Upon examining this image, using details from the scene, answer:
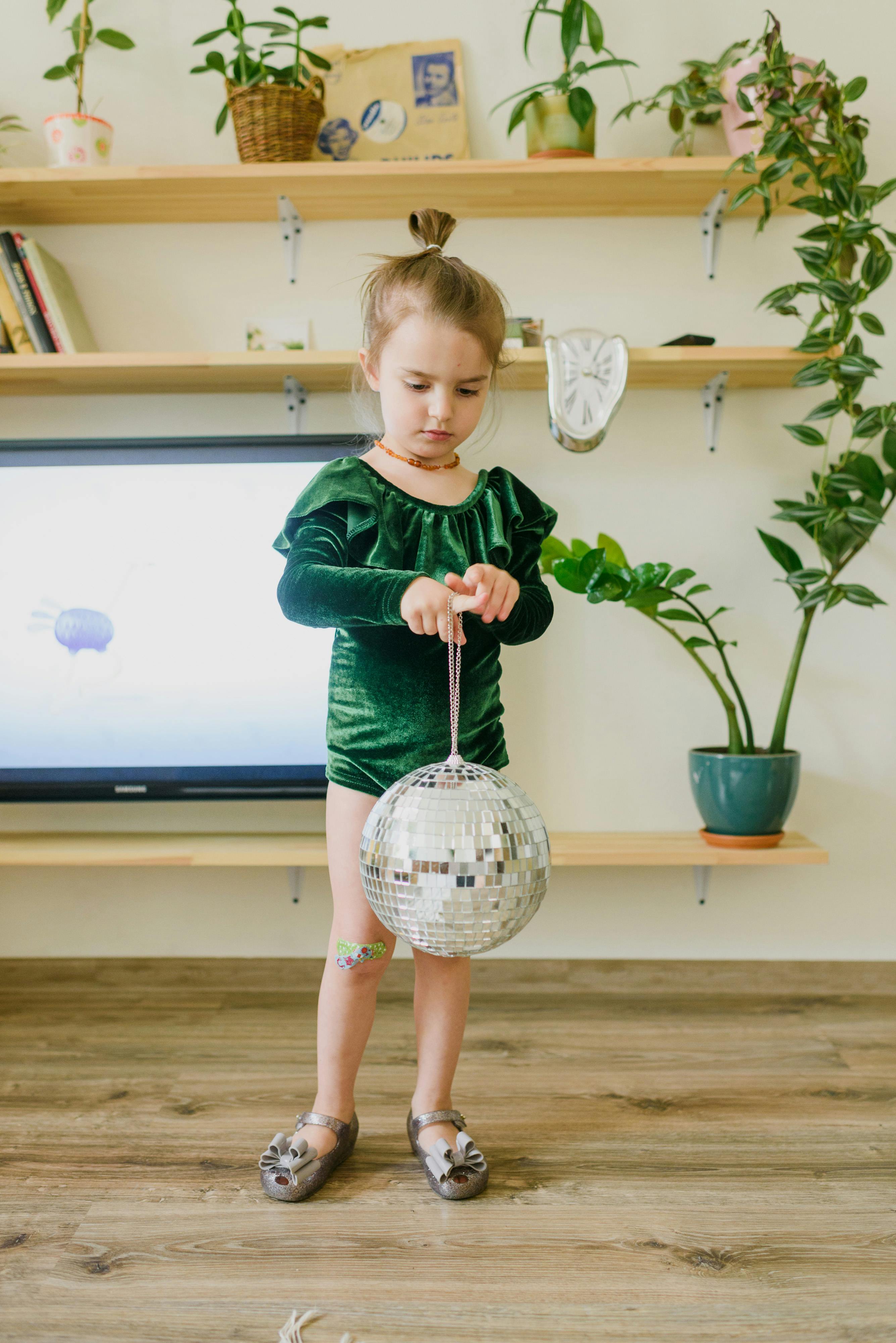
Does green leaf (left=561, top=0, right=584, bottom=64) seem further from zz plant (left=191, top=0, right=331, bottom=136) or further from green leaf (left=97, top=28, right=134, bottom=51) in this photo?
green leaf (left=97, top=28, right=134, bottom=51)

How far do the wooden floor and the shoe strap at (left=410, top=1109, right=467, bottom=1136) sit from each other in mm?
51

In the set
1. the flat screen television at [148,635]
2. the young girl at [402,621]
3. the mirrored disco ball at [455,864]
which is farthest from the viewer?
the flat screen television at [148,635]

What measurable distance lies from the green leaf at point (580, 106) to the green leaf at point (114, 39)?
84cm

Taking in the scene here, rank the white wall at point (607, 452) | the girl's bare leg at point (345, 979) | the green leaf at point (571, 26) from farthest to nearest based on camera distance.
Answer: the white wall at point (607, 452) → the green leaf at point (571, 26) → the girl's bare leg at point (345, 979)

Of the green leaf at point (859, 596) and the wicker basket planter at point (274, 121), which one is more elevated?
the wicker basket planter at point (274, 121)

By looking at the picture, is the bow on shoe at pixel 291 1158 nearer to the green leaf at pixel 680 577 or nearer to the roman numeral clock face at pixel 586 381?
the green leaf at pixel 680 577

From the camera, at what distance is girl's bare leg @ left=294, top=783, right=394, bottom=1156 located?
1.15 metres

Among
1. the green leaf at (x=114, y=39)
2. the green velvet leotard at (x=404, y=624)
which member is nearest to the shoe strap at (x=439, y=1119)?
the green velvet leotard at (x=404, y=624)

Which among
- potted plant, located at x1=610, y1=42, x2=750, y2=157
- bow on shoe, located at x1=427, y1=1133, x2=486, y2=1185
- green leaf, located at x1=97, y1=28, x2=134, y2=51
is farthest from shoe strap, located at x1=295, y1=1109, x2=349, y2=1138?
green leaf, located at x1=97, y1=28, x2=134, y2=51

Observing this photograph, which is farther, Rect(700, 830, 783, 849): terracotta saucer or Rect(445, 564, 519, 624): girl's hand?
Rect(700, 830, 783, 849): terracotta saucer

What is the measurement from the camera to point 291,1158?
1122mm

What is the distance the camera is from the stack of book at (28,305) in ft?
5.62

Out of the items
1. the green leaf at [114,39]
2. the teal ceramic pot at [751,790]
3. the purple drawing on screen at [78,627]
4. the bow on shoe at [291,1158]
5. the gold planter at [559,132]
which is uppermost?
the green leaf at [114,39]

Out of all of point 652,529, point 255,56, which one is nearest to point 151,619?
point 652,529
